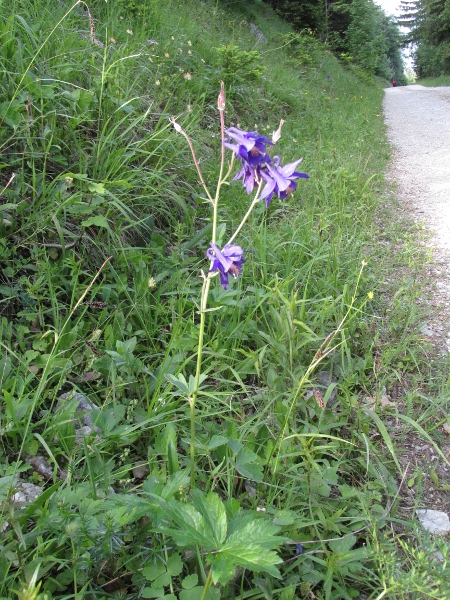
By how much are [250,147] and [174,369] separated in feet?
3.29

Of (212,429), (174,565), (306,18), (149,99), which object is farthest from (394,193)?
(306,18)

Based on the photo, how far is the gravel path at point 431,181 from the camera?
9.33ft

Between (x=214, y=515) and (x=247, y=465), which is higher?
(x=214, y=515)

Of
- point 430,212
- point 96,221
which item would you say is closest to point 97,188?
point 96,221

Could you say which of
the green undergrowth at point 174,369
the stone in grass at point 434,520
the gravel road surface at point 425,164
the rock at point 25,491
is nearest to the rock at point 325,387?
the green undergrowth at point 174,369

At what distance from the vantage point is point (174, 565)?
44.6 inches

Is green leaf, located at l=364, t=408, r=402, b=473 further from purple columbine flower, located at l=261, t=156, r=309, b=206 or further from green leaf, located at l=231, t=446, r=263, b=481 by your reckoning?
purple columbine flower, located at l=261, t=156, r=309, b=206

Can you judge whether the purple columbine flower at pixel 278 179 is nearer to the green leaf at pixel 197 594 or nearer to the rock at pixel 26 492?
the green leaf at pixel 197 594

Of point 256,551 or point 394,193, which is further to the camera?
point 394,193

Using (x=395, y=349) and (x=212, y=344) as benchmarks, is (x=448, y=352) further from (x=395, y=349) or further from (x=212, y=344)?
(x=212, y=344)

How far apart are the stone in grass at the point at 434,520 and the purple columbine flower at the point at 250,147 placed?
1.30 meters

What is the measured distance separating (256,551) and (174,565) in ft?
1.09

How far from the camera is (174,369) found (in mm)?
1821

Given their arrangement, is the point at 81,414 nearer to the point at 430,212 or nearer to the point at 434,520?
the point at 434,520
